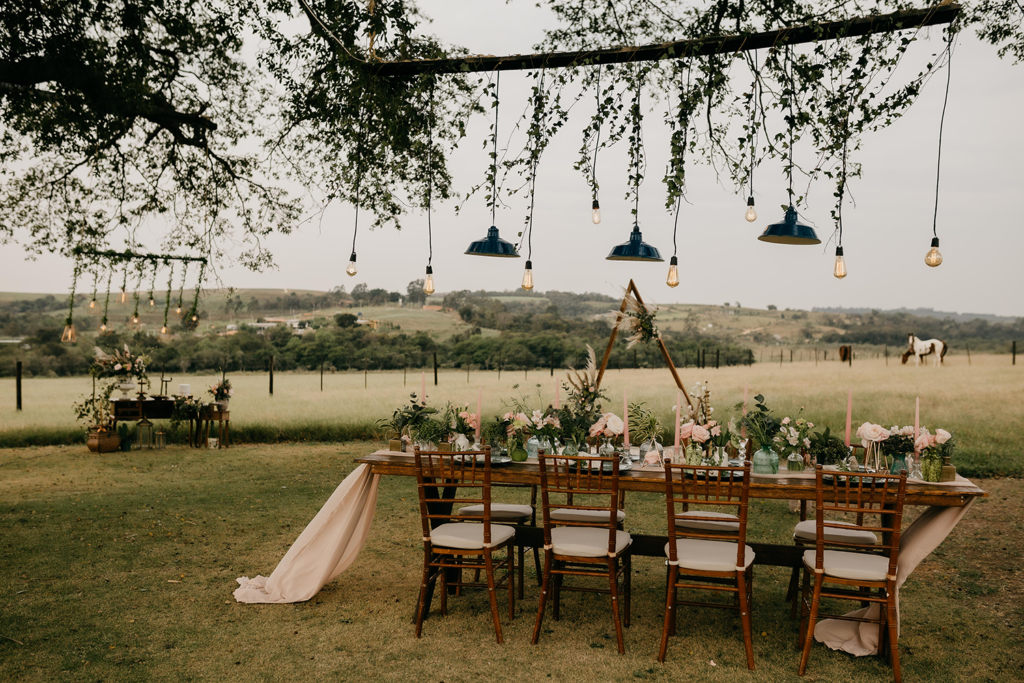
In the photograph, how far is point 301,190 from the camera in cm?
1053

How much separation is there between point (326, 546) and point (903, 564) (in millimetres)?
3511

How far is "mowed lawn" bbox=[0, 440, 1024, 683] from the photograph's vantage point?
146 inches

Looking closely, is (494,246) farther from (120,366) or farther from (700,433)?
(120,366)

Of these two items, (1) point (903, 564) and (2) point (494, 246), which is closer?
(1) point (903, 564)

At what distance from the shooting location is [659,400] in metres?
15.8

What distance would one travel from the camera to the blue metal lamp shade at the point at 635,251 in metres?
5.13

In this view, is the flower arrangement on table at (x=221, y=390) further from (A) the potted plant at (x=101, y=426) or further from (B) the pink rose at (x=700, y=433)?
(B) the pink rose at (x=700, y=433)

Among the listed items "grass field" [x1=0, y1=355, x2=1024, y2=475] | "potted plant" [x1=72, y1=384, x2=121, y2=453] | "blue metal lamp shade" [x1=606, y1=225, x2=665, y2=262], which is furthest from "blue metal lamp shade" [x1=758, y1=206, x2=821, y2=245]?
"potted plant" [x1=72, y1=384, x2=121, y2=453]

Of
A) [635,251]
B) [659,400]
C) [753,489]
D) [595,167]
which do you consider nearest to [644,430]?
[753,489]

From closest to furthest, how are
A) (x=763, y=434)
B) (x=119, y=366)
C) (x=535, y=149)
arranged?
(x=763, y=434)
(x=535, y=149)
(x=119, y=366)

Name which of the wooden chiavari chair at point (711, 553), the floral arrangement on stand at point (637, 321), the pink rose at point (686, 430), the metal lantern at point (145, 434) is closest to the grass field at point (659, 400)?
the metal lantern at point (145, 434)

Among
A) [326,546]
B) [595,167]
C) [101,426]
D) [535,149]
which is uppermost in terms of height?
[535,149]

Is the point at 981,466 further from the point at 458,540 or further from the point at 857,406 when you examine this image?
the point at 458,540

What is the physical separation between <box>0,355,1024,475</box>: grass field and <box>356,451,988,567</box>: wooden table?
529cm
